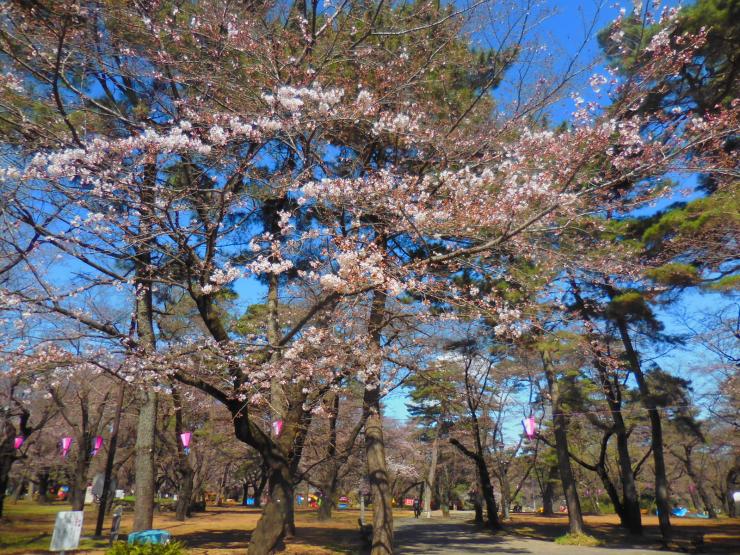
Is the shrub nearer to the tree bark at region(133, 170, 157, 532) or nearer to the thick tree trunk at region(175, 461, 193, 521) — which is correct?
the tree bark at region(133, 170, 157, 532)

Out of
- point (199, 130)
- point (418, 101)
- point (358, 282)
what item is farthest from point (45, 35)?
point (418, 101)

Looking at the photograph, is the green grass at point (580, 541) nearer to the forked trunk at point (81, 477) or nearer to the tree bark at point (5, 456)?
the forked trunk at point (81, 477)

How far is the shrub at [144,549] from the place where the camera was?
6.14 metres

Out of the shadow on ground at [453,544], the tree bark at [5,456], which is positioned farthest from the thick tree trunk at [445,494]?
the tree bark at [5,456]

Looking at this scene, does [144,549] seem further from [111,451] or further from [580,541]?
[580,541]

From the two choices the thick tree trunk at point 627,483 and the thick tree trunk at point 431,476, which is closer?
the thick tree trunk at point 627,483

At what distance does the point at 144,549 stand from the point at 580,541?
1329 centimetres

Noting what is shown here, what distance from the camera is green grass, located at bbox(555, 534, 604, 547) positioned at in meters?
14.6

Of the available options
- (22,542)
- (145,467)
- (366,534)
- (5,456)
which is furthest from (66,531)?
(5,456)

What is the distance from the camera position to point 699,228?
927 cm

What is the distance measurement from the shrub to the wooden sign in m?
0.44

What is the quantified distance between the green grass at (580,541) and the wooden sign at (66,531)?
44.7 ft

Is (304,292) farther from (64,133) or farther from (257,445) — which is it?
(64,133)

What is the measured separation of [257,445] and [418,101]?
6.05m
